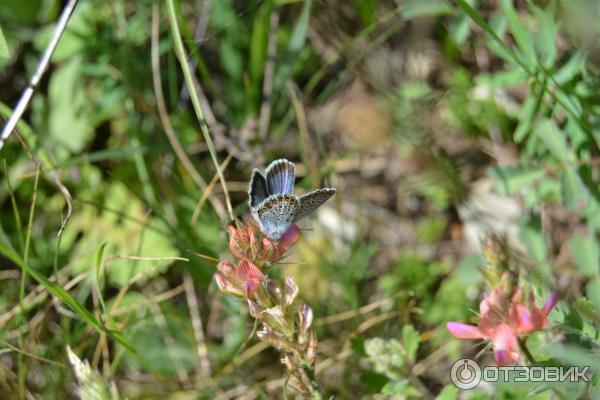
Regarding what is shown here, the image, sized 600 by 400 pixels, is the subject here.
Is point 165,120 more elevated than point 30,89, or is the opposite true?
point 30,89

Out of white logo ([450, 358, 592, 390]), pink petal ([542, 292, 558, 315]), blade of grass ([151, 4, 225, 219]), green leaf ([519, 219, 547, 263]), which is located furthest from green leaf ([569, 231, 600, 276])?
blade of grass ([151, 4, 225, 219])

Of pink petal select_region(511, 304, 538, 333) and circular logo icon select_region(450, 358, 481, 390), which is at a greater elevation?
pink petal select_region(511, 304, 538, 333)

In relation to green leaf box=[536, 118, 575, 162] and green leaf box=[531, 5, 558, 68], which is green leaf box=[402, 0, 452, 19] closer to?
green leaf box=[531, 5, 558, 68]

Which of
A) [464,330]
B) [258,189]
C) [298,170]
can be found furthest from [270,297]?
[298,170]

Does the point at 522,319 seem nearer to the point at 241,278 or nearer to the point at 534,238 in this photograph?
the point at 241,278

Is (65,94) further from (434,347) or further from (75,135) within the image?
(434,347)

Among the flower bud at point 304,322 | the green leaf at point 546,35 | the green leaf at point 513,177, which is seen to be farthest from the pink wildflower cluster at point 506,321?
the green leaf at point 546,35

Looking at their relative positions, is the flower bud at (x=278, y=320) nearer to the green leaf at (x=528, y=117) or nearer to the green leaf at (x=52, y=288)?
the green leaf at (x=52, y=288)
